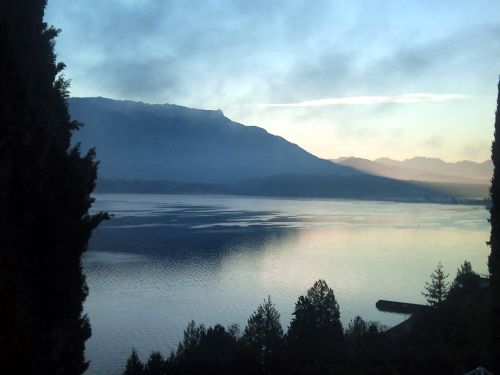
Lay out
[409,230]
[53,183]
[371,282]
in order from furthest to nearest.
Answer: [409,230] → [371,282] → [53,183]

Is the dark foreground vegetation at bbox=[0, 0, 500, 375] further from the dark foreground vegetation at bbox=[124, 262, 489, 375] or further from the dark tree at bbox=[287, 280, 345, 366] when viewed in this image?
the dark tree at bbox=[287, 280, 345, 366]

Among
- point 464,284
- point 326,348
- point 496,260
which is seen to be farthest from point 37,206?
point 464,284

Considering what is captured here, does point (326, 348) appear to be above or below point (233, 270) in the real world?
above

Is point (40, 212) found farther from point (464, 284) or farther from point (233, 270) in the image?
point (233, 270)

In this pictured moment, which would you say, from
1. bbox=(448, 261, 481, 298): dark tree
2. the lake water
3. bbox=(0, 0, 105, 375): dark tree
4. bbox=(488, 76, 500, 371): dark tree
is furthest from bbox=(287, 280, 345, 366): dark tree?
bbox=(0, 0, 105, 375): dark tree

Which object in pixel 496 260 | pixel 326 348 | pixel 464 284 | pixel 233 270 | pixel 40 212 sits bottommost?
pixel 233 270

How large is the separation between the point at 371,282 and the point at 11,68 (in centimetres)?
2724

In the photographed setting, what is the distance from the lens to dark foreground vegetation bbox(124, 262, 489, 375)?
10805 millimetres

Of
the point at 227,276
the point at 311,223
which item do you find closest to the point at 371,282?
the point at 227,276

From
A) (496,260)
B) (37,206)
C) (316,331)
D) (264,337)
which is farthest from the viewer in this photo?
(316,331)

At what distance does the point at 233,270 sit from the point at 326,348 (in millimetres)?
19731

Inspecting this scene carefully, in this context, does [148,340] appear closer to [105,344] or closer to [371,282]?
[105,344]

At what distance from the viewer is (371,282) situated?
1139 inches

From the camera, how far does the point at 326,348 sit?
1382cm
